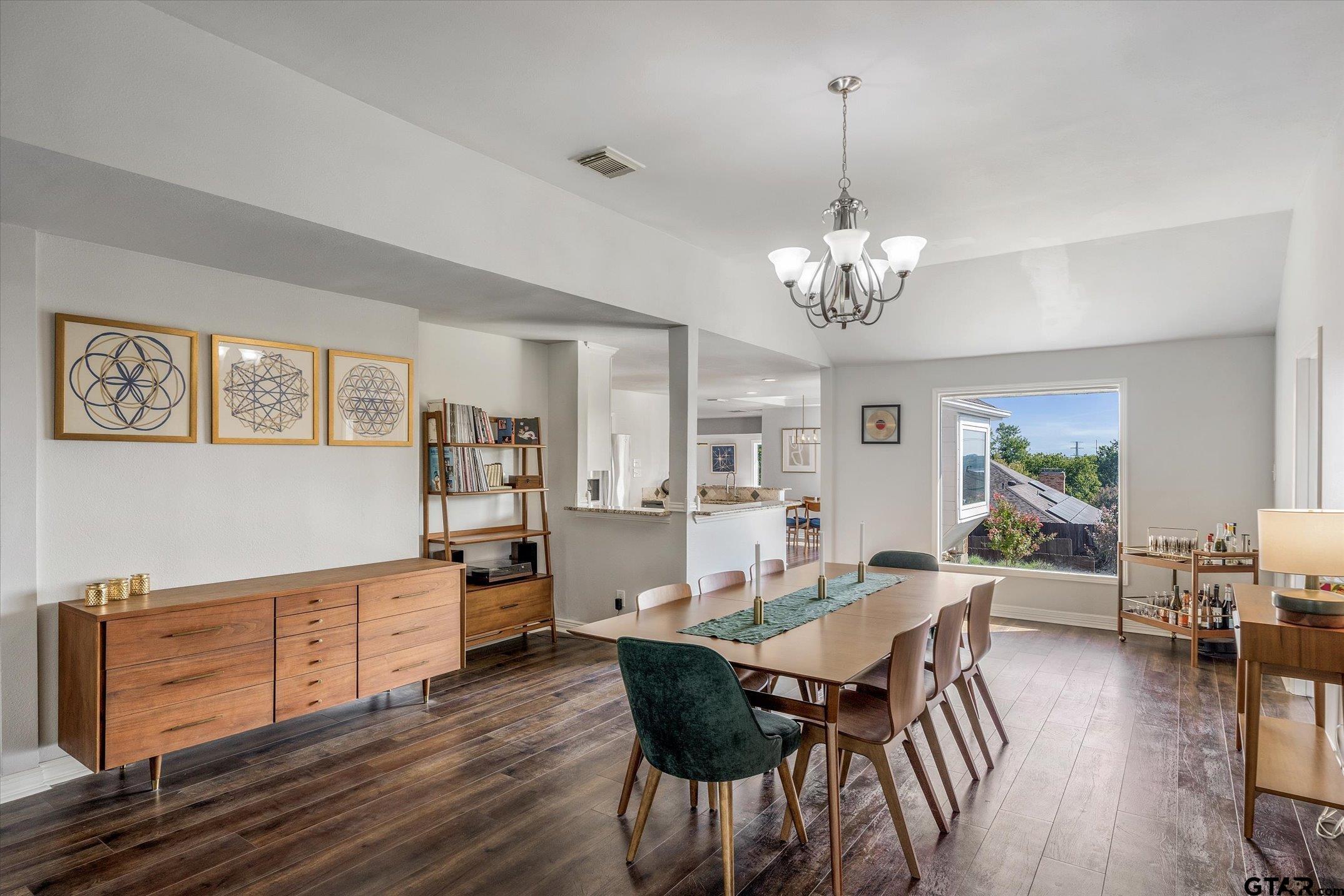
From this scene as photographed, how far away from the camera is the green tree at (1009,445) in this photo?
20.5 ft

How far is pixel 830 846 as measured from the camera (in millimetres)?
2154

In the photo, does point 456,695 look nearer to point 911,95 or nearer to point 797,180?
point 797,180

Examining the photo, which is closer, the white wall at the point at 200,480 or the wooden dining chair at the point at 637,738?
the wooden dining chair at the point at 637,738

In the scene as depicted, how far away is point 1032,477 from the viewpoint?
621 cm

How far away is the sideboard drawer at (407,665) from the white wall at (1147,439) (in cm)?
427

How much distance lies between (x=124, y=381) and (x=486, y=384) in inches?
90.8

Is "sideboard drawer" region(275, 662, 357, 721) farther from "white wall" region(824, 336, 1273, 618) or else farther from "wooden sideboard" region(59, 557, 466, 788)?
"white wall" region(824, 336, 1273, 618)

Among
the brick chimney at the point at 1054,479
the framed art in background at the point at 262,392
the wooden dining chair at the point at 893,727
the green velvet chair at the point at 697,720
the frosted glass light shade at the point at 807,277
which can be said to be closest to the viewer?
the green velvet chair at the point at 697,720

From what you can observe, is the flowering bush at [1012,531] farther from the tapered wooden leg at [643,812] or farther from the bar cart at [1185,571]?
the tapered wooden leg at [643,812]

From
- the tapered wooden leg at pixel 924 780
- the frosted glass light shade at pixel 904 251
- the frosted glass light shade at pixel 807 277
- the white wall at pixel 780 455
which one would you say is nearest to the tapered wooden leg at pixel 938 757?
the tapered wooden leg at pixel 924 780

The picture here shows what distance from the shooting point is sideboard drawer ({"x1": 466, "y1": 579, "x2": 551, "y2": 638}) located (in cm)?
462

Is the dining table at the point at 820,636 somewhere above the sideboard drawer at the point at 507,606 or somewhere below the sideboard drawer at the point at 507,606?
above

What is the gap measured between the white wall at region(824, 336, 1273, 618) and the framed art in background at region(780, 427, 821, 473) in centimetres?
538

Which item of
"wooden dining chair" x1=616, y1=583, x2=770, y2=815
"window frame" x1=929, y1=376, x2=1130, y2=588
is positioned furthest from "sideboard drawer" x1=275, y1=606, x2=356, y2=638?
"window frame" x1=929, y1=376, x2=1130, y2=588
